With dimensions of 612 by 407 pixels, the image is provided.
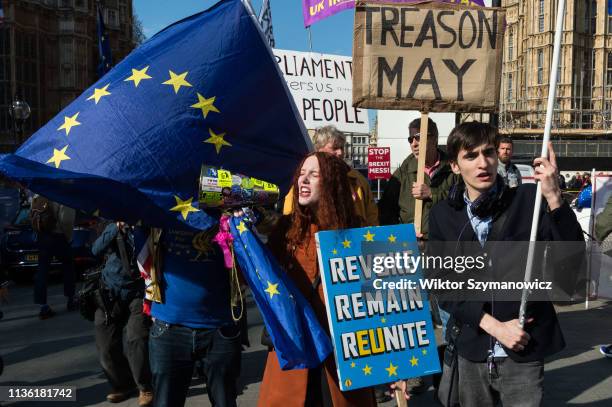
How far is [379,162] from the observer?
677 inches

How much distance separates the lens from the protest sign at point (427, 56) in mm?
3807

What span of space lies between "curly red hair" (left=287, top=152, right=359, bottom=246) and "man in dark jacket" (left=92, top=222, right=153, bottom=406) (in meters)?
2.21

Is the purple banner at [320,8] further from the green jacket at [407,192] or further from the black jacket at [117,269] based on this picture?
the black jacket at [117,269]

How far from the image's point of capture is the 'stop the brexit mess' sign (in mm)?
2697

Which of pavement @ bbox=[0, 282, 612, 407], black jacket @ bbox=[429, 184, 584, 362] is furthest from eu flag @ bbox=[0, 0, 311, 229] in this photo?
pavement @ bbox=[0, 282, 612, 407]

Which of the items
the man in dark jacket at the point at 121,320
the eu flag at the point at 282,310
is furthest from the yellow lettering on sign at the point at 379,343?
the man in dark jacket at the point at 121,320

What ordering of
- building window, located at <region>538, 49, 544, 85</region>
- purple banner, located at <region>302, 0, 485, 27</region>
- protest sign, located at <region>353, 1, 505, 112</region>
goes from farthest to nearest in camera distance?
building window, located at <region>538, 49, 544, 85</region> → purple banner, located at <region>302, 0, 485, 27</region> → protest sign, located at <region>353, 1, 505, 112</region>

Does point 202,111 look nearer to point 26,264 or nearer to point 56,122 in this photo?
point 56,122

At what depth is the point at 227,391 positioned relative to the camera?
323 centimetres

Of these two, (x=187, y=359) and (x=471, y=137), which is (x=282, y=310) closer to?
(x=187, y=359)

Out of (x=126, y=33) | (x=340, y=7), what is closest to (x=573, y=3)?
(x=126, y=33)

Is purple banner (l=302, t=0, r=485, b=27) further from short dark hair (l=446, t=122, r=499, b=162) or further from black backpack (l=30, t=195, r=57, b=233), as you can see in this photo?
short dark hair (l=446, t=122, r=499, b=162)

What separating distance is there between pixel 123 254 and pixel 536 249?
10.6 ft

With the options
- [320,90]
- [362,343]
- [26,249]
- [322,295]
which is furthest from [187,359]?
[26,249]
